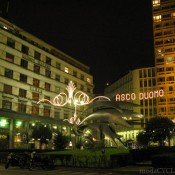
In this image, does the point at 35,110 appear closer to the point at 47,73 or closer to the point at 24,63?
the point at 24,63

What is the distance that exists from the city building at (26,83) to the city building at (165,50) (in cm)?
4875

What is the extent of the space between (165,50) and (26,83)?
71229 millimetres

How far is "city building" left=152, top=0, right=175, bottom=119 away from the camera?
395 ft

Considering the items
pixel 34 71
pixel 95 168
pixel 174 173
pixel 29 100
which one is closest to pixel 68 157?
pixel 95 168

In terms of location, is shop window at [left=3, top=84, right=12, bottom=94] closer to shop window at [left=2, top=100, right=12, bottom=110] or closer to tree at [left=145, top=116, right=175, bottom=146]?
shop window at [left=2, top=100, right=12, bottom=110]

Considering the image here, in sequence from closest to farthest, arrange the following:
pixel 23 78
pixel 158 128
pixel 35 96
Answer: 1. pixel 158 128
2. pixel 23 78
3. pixel 35 96

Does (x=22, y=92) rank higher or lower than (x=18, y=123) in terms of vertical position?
higher

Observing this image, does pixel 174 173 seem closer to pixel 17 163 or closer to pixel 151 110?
pixel 17 163

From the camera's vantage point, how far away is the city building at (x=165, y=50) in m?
120

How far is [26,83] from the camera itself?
68.9 meters

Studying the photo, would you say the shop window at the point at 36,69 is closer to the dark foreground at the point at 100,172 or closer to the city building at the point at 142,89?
the dark foreground at the point at 100,172

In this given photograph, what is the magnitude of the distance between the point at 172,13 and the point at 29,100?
77.4 meters

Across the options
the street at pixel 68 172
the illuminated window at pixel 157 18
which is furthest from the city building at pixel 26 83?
the illuminated window at pixel 157 18

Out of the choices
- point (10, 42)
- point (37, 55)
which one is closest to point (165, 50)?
point (37, 55)
